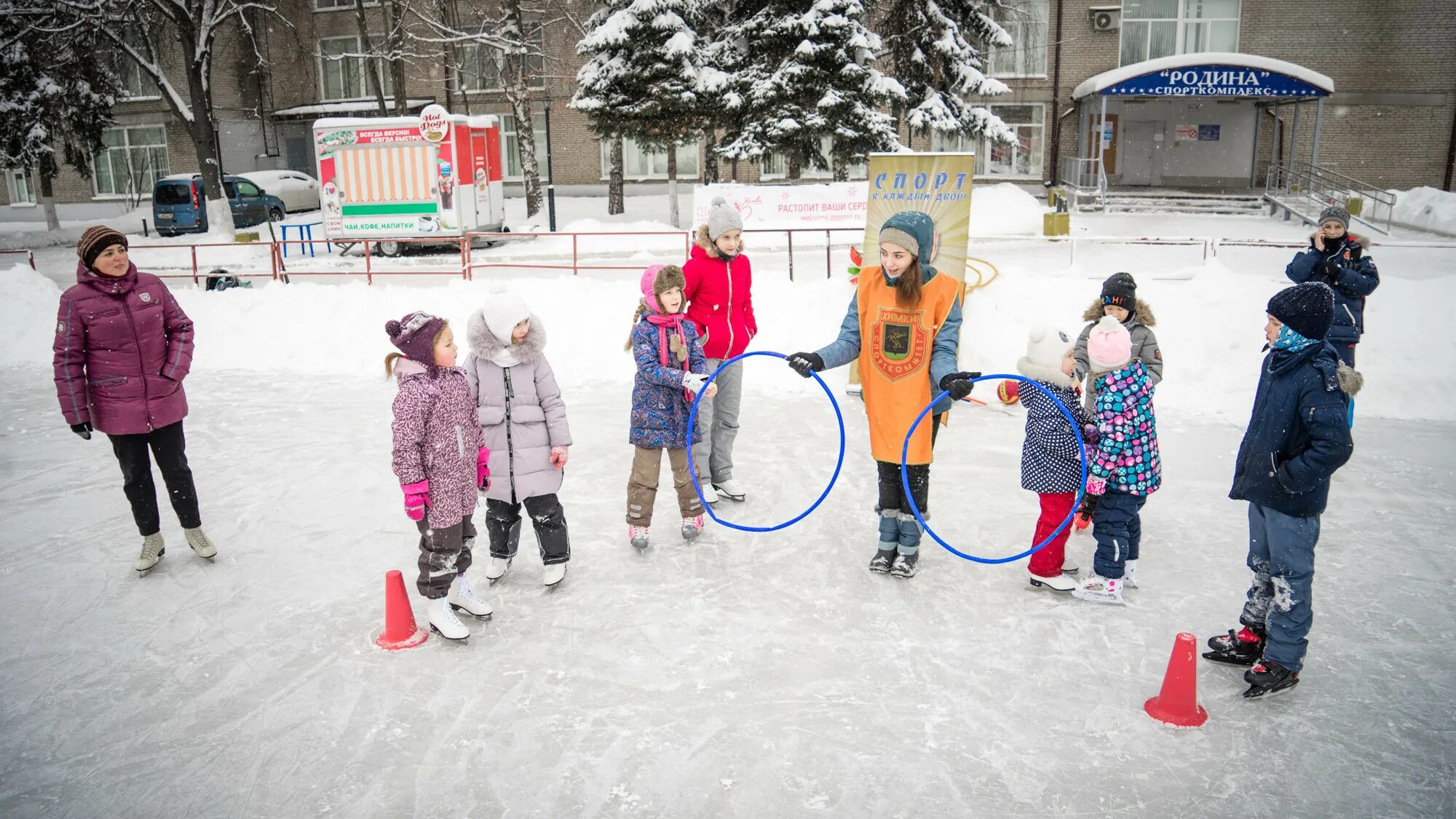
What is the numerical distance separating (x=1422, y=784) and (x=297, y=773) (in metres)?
4.13

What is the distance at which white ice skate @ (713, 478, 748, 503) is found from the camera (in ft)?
20.7

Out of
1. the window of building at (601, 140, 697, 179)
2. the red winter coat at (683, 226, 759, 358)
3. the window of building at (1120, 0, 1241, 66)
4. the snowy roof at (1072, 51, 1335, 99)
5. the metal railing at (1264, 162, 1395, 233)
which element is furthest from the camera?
the window of building at (601, 140, 697, 179)

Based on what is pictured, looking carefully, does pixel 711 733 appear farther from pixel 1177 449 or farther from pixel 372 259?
pixel 372 259

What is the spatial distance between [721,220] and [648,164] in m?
28.4

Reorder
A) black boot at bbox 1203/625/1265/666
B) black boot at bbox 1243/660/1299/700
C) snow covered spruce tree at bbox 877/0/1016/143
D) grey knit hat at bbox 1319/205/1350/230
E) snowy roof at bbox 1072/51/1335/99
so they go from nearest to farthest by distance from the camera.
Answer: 1. black boot at bbox 1243/660/1299/700
2. black boot at bbox 1203/625/1265/666
3. grey knit hat at bbox 1319/205/1350/230
4. snow covered spruce tree at bbox 877/0/1016/143
5. snowy roof at bbox 1072/51/1335/99

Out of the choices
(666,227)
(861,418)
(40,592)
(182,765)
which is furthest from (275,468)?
(666,227)

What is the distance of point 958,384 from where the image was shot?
4.41 metres

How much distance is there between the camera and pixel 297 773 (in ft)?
11.5

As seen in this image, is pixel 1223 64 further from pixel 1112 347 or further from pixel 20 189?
pixel 20 189

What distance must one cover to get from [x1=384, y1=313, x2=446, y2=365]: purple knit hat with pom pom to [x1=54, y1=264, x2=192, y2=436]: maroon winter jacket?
76.0 inches

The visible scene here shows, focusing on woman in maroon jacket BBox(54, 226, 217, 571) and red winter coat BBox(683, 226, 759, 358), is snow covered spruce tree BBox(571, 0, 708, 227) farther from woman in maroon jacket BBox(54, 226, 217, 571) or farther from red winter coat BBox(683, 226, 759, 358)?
woman in maroon jacket BBox(54, 226, 217, 571)

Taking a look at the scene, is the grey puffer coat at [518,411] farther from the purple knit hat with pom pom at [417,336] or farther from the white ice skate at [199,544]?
the white ice skate at [199,544]

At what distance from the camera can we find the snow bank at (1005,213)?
20000 mm

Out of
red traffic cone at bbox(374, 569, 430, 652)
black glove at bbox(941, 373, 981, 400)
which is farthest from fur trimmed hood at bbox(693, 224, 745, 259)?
red traffic cone at bbox(374, 569, 430, 652)
